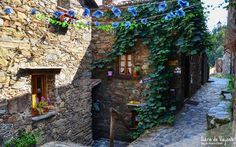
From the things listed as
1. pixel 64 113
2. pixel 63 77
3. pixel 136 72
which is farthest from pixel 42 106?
pixel 136 72

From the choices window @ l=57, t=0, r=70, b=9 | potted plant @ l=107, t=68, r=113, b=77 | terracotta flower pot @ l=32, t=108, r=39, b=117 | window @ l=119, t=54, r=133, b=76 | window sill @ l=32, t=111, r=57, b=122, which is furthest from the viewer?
potted plant @ l=107, t=68, r=113, b=77

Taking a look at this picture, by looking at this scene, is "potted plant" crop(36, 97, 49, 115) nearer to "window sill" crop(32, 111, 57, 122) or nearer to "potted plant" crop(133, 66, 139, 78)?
"window sill" crop(32, 111, 57, 122)

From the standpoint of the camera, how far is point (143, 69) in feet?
23.2

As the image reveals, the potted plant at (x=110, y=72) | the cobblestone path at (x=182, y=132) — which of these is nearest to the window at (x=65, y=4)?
the potted plant at (x=110, y=72)

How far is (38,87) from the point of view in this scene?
553 centimetres

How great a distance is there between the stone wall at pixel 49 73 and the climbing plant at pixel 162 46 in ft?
4.95

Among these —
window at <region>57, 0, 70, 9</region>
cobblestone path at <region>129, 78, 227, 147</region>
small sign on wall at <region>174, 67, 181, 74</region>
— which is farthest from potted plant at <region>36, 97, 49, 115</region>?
small sign on wall at <region>174, 67, 181, 74</region>

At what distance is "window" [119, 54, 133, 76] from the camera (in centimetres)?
740

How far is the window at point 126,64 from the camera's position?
7.40 meters

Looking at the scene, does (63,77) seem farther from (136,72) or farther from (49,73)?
(136,72)

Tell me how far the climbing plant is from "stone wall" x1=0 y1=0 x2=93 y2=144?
151cm

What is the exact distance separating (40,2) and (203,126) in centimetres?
478

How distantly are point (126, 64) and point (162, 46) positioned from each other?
4.70 ft

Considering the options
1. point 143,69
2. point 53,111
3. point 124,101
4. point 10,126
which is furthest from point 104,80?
point 10,126
